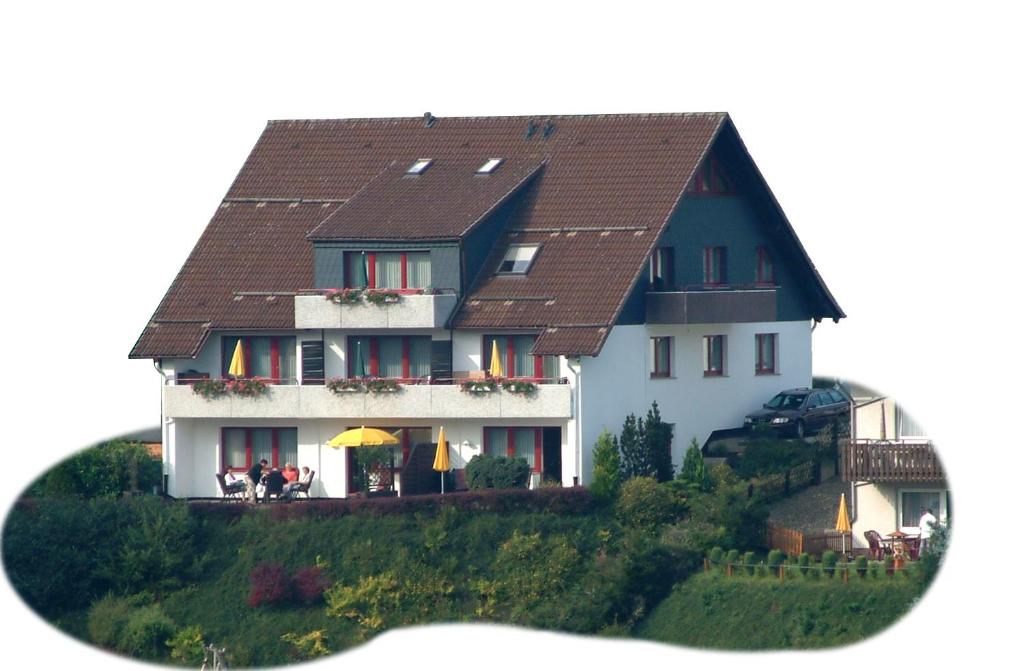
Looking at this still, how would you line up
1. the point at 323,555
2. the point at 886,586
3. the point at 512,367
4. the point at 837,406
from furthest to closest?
1. the point at 837,406
2. the point at 512,367
3. the point at 323,555
4. the point at 886,586

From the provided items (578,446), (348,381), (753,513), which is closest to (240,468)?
(348,381)

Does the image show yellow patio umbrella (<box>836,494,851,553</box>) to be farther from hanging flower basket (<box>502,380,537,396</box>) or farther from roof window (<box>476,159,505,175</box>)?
roof window (<box>476,159,505,175</box>)

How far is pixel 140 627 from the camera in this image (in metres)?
70.0

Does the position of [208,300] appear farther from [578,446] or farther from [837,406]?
[837,406]

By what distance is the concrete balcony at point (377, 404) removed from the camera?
75.7 metres

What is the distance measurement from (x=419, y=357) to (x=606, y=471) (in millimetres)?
6631

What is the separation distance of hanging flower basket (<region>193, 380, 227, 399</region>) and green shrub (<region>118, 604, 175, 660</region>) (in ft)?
30.0

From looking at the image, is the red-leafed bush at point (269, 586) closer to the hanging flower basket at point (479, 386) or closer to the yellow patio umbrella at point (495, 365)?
the hanging flower basket at point (479, 386)

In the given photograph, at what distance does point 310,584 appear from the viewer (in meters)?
71.4

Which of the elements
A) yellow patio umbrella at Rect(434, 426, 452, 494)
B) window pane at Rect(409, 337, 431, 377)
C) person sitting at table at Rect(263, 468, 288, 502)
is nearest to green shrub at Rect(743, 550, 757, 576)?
yellow patio umbrella at Rect(434, 426, 452, 494)

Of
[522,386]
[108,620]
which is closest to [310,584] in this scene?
[108,620]

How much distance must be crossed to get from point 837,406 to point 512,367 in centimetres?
1058

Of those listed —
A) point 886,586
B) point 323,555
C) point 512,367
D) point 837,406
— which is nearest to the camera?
A: point 886,586

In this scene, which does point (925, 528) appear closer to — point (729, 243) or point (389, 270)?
point (729, 243)
